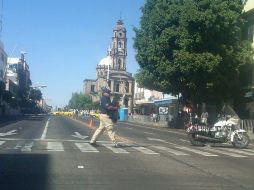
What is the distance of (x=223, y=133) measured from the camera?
60.3 feet

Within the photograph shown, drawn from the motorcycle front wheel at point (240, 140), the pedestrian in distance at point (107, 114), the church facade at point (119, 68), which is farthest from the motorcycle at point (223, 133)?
the church facade at point (119, 68)

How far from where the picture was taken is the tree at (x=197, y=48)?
3625 cm

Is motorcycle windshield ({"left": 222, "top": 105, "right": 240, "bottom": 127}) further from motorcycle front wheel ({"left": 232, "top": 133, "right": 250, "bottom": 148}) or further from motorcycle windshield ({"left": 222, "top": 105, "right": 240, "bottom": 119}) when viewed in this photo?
motorcycle front wheel ({"left": 232, "top": 133, "right": 250, "bottom": 148})

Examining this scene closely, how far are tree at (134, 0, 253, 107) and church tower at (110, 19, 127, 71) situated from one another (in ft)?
332

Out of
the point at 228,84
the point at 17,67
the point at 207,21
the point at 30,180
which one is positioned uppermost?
the point at 17,67

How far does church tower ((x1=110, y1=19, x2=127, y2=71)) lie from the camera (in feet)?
468

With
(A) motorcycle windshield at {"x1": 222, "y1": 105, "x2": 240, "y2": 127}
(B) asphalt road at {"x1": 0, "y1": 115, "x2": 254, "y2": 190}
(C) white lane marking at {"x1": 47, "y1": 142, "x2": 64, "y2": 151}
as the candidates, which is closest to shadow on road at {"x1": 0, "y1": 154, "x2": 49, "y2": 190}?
(B) asphalt road at {"x1": 0, "y1": 115, "x2": 254, "y2": 190}

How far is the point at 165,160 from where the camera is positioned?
40.1 feet

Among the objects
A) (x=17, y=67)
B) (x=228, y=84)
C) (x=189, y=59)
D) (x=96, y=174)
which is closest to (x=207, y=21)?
(x=189, y=59)

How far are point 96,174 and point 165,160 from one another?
10.3 ft

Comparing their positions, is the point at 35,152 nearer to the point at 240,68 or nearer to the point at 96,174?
the point at 96,174

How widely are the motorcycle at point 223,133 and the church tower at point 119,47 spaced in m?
124

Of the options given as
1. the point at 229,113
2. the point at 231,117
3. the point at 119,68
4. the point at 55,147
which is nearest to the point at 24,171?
the point at 55,147

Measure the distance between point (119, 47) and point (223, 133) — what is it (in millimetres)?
130285
